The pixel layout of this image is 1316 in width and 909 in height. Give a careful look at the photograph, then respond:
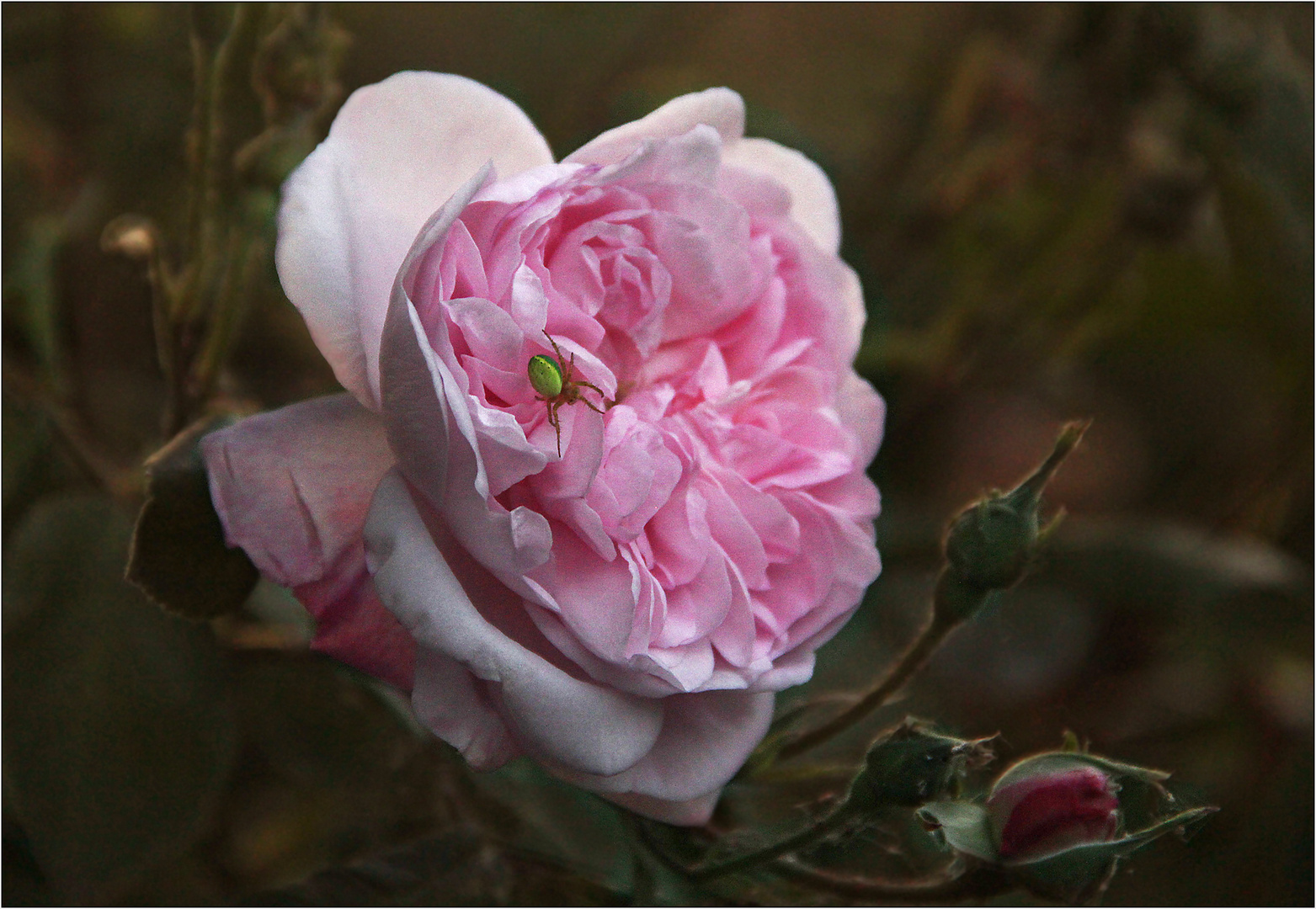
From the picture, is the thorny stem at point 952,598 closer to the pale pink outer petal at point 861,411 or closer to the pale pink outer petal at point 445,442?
the pale pink outer petal at point 861,411

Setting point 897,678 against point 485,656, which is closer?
point 485,656

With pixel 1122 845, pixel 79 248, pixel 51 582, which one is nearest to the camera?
pixel 1122 845

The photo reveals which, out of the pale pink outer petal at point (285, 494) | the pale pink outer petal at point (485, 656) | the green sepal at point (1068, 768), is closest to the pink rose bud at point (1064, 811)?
the green sepal at point (1068, 768)

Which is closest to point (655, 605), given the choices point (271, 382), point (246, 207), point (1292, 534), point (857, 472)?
point (857, 472)

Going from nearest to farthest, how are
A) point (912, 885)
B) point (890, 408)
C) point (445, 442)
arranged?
point (445, 442)
point (912, 885)
point (890, 408)

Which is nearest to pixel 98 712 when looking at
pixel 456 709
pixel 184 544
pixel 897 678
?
pixel 184 544

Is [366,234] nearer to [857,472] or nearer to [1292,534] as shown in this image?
[857,472]

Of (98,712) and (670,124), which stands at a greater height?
(670,124)

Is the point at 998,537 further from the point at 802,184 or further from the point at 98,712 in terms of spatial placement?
the point at 98,712
